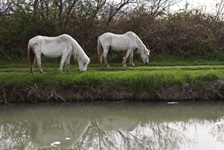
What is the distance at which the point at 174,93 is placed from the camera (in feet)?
40.8

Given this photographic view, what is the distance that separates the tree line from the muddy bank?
6426 mm

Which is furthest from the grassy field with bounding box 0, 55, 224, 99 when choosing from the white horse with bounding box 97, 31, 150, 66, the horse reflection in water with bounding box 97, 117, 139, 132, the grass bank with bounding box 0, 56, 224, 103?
the white horse with bounding box 97, 31, 150, 66

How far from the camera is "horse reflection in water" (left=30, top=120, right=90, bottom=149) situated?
850 centimetres

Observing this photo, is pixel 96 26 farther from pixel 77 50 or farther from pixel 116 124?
pixel 116 124

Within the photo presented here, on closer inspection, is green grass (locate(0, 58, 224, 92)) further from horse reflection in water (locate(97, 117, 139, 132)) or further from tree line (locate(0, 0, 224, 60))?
tree line (locate(0, 0, 224, 60))

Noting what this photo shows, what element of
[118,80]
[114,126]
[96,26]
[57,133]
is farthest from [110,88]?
[96,26]

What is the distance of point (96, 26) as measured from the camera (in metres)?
19.5

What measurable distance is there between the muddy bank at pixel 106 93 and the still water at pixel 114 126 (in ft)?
1.08

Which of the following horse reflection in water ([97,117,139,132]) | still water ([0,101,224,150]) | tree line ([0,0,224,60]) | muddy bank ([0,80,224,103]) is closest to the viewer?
still water ([0,101,224,150])

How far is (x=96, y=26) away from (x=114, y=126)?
34.2 ft

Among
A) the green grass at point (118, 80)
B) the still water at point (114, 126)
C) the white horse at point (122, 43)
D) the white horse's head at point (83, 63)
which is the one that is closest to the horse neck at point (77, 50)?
the white horse's head at point (83, 63)

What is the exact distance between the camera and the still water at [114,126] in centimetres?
834

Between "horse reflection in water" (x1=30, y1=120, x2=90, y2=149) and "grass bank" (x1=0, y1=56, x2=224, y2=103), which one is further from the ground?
"grass bank" (x1=0, y1=56, x2=224, y2=103)

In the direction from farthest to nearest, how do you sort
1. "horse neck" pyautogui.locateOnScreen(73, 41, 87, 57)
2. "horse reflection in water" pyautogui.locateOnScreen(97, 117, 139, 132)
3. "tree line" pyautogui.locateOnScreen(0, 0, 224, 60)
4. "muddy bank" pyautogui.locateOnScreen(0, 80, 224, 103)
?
"tree line" pyautogui.locateOnScreen(0, 0, 224, 60), "horse neck" pyautogui.locateOnScreen(73, 41, 87, 57), "muddy bank" pyautogui.locateOnScreen(0, 80, 224, 103), "horse reflection in water" pyautogui.locateOnScreen(97, 117, 139, 132)
